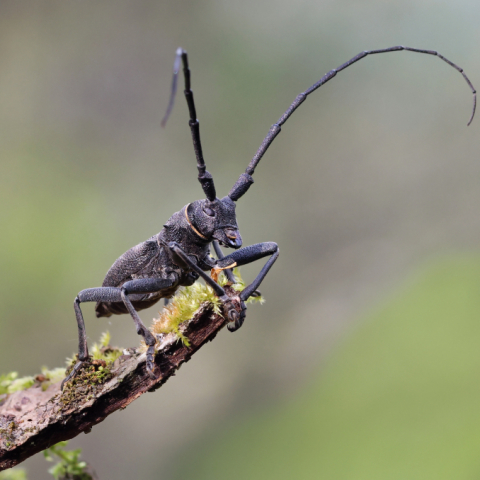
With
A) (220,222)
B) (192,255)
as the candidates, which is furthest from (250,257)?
(192,255)

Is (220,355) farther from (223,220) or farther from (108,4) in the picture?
(108,4)

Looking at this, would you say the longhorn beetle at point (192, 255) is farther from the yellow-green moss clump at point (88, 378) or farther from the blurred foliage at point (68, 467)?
the blurred foliage at point (68, 467)

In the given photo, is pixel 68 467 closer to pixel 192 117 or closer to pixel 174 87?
pixel 192 117

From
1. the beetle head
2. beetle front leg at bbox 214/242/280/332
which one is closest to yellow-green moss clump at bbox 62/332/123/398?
beetle front leg at bbox 214/242/280/332

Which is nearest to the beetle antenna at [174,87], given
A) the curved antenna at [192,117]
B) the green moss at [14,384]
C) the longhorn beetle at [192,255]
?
the curved antenna at [192,117]

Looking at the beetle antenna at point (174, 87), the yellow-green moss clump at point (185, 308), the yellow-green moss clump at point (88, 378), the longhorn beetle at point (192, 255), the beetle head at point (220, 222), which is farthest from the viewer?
the beetle head at point (220, 222)

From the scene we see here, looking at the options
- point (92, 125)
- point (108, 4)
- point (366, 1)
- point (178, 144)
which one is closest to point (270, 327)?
point (178, 144)

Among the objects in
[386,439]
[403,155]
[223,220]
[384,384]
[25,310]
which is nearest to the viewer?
[223,220]

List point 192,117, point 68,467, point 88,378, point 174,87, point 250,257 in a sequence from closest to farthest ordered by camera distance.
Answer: point 174,87 → point 192,117 → point 88,378 → point 250,257 → point 68,467
